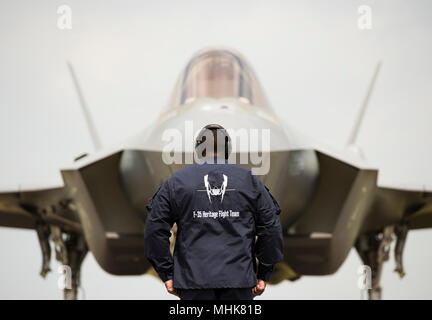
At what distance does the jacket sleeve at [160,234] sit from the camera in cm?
221

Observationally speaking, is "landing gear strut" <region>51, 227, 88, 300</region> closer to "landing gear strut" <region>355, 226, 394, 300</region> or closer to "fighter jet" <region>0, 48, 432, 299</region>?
"fighter jet" <region>0, 48, 432, 299</region>

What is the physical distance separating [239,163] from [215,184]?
1.92 metres

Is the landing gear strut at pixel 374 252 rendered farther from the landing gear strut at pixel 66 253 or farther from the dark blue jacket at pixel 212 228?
the dark blue jacket at pixel 212 228

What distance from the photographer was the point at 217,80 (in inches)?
233

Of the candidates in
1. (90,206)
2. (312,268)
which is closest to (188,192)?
(90,206)

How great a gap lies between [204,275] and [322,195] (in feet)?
11.8

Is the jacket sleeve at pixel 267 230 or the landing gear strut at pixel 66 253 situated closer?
the jacket sleeve at pixel 267 230

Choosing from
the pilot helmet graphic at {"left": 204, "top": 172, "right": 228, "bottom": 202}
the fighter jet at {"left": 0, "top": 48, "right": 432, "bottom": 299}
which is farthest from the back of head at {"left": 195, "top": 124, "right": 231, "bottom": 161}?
the fighter jet at {"left": 0, "top": 48, "right": 432, "bottom": 299}

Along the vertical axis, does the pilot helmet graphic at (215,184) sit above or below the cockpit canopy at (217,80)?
below

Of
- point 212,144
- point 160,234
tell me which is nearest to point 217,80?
point 212,144

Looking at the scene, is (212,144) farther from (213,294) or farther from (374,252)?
(374,252)

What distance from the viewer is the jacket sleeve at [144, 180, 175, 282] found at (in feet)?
7.25

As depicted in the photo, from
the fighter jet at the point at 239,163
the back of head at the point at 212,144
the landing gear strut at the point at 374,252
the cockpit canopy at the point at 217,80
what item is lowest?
the landing gear strut at the point at 374,252

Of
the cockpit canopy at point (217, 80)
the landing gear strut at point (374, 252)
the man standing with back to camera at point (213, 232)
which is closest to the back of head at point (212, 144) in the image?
the man standing with back to camera at point (213, 232)
